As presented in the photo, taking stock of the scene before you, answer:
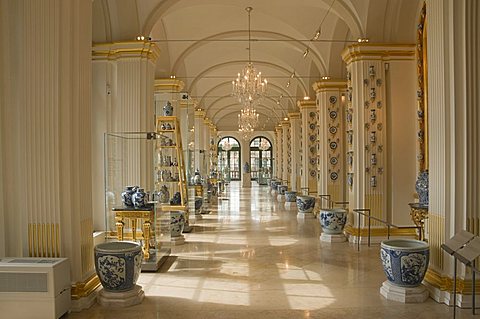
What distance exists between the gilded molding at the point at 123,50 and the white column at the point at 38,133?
421cm

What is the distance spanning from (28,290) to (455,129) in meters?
5.85

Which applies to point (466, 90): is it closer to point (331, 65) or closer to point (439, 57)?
point (439, 57)

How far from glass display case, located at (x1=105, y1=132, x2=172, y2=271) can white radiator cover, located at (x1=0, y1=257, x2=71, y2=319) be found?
2785 mm

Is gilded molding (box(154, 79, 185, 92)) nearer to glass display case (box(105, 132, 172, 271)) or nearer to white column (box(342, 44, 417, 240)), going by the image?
glass display case (box(105, 132, 172, 271))

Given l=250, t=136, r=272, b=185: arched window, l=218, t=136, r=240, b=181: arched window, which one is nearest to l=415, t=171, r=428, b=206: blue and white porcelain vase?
l=218, t=136, r=240, b=181: arched window

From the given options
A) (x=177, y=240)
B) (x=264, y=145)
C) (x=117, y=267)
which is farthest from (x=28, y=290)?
(x=264, y=145)

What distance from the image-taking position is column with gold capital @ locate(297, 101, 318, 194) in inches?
789

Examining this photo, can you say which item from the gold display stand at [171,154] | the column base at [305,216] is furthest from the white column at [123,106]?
the column base at [305,216]

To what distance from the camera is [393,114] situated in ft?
38.0

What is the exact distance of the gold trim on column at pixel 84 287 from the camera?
6484 millimetres

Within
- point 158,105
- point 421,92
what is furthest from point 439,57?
point 158,105

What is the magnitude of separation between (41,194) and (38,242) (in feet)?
2.08

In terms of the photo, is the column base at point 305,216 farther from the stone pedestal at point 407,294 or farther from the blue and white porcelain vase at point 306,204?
the stone pedestal at point 407,294

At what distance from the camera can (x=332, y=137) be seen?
1608cm
